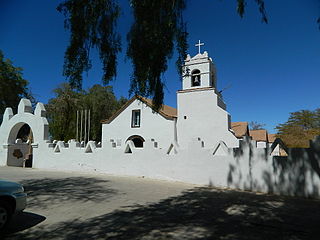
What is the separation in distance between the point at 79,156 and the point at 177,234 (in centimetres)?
1040

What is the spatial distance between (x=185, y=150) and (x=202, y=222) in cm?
507

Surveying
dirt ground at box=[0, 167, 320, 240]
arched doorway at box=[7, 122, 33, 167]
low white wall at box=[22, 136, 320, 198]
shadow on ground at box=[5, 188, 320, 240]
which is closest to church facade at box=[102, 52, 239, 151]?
low white wall at box=[22, 136, 320, 198]

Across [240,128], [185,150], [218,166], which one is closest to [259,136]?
[240,128]

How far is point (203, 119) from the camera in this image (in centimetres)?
1728

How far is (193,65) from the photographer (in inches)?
715

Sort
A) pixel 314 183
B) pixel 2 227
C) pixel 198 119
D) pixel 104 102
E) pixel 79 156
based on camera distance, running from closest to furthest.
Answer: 1. pixel 2 227
2. pixel 314 183
3. pixel 79 156
4. pixel 198 119
5. pixel 104 102

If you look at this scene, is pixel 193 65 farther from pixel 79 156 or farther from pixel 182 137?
pixel 79 156

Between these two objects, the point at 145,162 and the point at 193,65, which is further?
the point at 193,65

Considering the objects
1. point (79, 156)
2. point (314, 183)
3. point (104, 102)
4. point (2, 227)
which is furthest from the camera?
point (104, 102)

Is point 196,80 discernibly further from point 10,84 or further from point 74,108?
point 10,84

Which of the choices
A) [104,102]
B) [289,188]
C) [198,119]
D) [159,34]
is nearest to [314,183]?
[289,188]

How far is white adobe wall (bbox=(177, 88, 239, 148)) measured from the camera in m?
16.4

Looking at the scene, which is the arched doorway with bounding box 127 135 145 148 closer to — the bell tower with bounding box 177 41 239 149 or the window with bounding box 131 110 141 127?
the window with bounding box 131 110 141 127

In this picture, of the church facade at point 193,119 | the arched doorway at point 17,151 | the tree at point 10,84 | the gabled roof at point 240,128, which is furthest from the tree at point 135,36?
the tree at point 10,84
